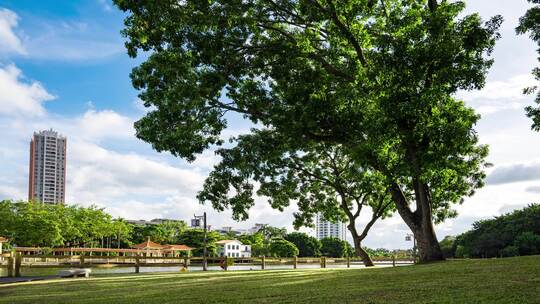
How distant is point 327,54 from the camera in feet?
65.3

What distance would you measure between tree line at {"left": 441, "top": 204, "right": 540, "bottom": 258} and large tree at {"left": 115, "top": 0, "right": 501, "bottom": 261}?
26.3 meters

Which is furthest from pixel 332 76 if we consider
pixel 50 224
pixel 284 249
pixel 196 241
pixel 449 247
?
pixel 196 241

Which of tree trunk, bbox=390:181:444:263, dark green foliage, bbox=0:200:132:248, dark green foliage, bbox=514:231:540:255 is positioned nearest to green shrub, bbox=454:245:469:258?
dark green foliage, bbox=514:231:540:255

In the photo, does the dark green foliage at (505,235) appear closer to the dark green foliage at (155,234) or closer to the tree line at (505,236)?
the tree line at (505,236)

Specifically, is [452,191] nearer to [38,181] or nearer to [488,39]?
[488,39]

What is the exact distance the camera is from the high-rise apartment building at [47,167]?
595 ft

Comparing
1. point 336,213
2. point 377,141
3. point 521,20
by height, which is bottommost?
point 336,213

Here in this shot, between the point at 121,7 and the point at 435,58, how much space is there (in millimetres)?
9665

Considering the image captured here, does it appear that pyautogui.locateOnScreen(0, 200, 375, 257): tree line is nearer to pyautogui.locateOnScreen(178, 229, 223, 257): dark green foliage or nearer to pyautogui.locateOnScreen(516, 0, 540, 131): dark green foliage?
pyautogui.locateOnScreen(178, 229, 223, 257): dark green foliage

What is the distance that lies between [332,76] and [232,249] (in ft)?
313

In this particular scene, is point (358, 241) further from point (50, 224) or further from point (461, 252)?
point (50, 224)

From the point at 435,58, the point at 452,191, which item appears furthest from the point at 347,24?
the point at 452,191

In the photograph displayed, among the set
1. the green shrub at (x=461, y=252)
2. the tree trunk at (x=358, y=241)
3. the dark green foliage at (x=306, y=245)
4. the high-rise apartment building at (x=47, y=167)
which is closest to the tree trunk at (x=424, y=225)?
the tree trunk at (x=358, y=241)

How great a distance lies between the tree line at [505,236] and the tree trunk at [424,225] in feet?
94.1
